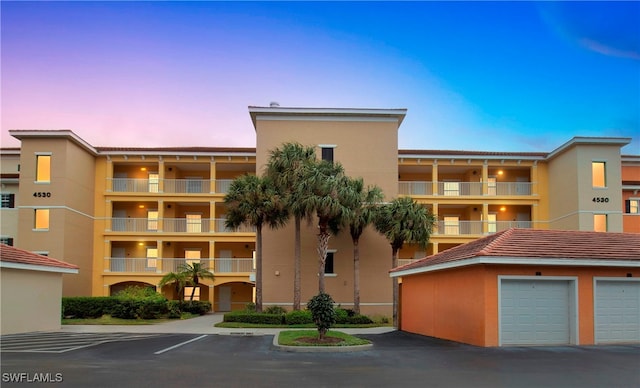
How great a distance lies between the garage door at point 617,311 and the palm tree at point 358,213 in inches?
559

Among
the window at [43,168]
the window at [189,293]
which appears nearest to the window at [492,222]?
the window at [189,293]

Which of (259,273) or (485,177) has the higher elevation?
(485,177)

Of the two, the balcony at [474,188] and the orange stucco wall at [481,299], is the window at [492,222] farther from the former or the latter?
the orange stucco wall at [481,299]

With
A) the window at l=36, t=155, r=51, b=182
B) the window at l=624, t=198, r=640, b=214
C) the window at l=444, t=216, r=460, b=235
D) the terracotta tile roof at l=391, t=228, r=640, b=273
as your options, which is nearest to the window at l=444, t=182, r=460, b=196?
the window at l=444, t=216, r=460, b=235

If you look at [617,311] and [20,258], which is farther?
[20,258]

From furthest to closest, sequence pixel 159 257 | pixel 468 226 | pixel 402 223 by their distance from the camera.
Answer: pixel 468 226, pixel 159 257, pixel 402 223

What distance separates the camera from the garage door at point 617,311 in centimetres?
1862

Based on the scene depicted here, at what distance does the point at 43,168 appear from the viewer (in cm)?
4038

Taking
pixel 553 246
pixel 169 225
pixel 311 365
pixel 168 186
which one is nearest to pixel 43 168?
pixel 168 186

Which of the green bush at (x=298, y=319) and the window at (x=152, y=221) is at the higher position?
the window at (x=152, y=221)

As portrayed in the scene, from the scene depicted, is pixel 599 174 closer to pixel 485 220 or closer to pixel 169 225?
pixel 485 220

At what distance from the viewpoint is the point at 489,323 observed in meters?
17.8

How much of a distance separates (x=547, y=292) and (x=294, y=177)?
15833mm

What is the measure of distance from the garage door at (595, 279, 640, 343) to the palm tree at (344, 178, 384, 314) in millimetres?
14210
